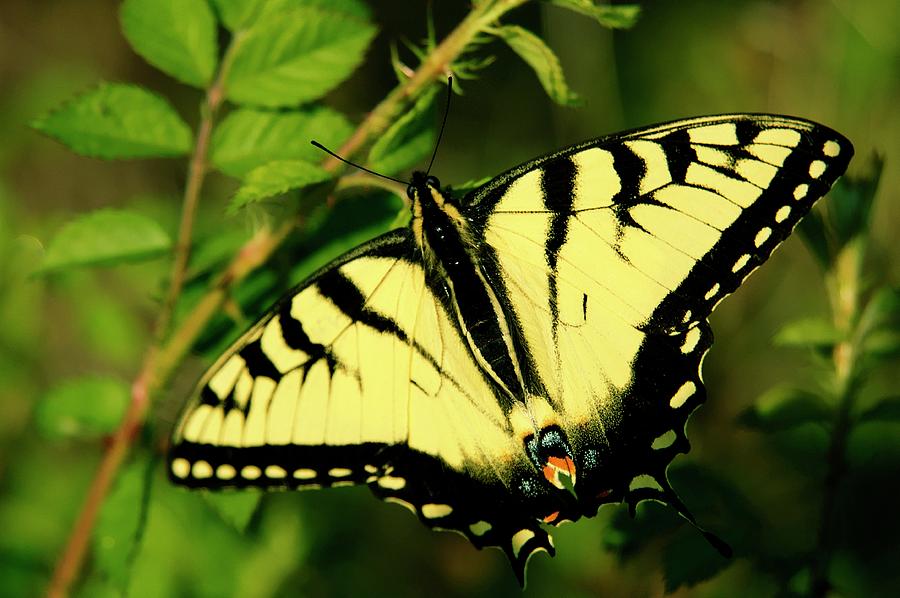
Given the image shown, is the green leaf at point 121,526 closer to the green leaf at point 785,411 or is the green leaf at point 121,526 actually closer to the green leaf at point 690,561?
the green leaf at point 690,561

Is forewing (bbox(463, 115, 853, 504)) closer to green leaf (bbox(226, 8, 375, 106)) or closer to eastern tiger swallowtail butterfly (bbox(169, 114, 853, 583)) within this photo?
eastern tiger swallowtail butterfly (bbox(169, 114, 853, 583))

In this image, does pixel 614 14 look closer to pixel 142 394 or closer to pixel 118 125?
pixel 118 125

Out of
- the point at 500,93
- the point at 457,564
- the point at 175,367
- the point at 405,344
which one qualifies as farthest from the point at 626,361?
the point at 500,93

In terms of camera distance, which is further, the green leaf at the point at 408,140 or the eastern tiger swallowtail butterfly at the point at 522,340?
the eastern tiger swallowtail butterfly at the point at 522,340

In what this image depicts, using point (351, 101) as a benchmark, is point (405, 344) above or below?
below

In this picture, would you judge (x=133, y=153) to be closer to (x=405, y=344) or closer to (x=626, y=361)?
(x=405, y=344)

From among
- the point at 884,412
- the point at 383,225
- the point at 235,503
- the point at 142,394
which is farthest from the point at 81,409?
the point at 884,412

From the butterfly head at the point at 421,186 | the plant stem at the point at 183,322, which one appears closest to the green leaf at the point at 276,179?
the plant stem at the point at 183,322
